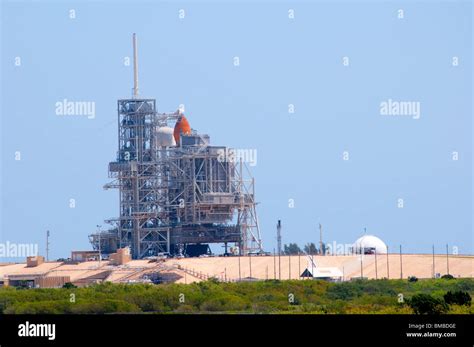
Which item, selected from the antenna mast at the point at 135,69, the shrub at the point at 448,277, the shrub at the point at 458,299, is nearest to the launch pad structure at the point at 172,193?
the antenna mast at the point at 135,69

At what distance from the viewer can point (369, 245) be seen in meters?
115

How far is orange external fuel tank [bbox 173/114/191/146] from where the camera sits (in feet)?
397

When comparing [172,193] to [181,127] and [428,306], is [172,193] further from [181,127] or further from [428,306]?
[428,306]

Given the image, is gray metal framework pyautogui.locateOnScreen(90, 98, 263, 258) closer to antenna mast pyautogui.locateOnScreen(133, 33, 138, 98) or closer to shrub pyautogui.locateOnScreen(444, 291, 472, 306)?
Answer: antenna mast pyautogui.locateOnScreen(133, 33, 138, 98)

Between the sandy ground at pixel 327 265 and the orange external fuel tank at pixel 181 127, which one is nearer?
the sandy ground at pixel 327 265

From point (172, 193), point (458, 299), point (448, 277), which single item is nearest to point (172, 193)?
point (172, 193)

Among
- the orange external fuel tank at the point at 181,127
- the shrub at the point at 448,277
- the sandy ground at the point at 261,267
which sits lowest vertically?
the shrub at the point at 448,277

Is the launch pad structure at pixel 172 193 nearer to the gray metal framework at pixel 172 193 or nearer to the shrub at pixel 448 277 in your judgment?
the gray metal framework at pixel 172 193

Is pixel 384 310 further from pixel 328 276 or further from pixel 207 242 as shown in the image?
pixel 207 242

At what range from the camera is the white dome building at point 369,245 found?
114 metres

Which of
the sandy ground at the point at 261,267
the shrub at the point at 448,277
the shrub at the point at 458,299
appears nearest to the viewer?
the shrub at the point at 458,299

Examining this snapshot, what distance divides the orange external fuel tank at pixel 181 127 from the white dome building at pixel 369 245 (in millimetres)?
17570
